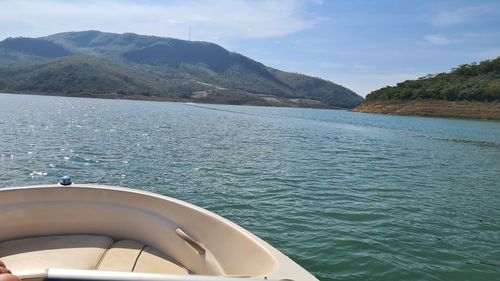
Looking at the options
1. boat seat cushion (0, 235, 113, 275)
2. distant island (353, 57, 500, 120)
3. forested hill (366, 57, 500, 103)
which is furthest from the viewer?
forested hill (366, 57, 500, 103)

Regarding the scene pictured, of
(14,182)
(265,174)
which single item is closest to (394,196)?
(265,174)

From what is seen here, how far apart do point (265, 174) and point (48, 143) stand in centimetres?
2054

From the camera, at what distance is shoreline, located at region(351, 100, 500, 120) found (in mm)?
118375

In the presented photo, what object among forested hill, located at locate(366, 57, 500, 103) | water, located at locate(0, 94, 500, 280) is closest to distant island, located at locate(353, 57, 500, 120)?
forested hill, located at locate(366, 57, 500, 103)

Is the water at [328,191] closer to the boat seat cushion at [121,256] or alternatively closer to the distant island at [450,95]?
the boat seat cushion at [121,256]

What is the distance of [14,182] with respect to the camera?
1830cm

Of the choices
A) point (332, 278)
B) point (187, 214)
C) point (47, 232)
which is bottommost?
point (332, 278)

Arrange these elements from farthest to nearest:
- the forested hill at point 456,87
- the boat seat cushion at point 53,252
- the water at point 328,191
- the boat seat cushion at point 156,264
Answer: the forested hill at point 456,87
the water at point 328,191
the boat seat cushion at point 156,264
the boat seat cushion at point 53,252

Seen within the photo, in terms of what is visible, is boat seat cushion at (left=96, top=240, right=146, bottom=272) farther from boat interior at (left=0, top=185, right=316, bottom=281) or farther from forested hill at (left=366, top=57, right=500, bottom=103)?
forested hill at (left=366, top=57, right=500, bottom=103)

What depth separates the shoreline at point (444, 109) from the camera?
11838 cm

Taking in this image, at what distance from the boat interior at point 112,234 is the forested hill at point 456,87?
5544 inches

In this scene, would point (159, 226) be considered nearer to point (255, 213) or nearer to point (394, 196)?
point (255, 213)

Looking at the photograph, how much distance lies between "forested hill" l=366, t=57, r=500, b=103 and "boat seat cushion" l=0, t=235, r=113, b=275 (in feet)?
465

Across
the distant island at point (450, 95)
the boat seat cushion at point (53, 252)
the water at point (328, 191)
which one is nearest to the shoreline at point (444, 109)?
the distant island at point (450, 95)
